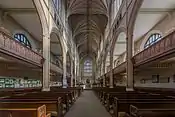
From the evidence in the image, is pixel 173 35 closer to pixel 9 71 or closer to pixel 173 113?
pixel 173 113

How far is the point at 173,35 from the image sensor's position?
10.1 metres

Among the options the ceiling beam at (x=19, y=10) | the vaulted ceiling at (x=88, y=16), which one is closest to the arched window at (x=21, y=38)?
the ceiling beam at (x=19, y=10)

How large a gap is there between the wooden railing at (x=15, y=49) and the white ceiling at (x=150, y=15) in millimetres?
8083

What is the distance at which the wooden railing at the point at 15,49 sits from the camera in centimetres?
1030

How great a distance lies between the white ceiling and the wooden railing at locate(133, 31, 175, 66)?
3.87 m

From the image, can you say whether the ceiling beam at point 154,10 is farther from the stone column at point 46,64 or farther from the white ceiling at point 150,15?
the stone column at point 46,64

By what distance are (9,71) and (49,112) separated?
13826 mm

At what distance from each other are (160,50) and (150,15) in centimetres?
805

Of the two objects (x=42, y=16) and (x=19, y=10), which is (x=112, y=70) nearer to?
(x=42, y=16)

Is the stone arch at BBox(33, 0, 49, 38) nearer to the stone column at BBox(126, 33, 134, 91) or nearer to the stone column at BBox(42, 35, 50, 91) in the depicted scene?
the stone column at BBox(42, 35, 50, 91)

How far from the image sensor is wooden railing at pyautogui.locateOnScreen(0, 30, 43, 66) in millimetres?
10302

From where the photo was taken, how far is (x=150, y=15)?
18.8 m

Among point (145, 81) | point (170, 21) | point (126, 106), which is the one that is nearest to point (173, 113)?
point (126, 106)

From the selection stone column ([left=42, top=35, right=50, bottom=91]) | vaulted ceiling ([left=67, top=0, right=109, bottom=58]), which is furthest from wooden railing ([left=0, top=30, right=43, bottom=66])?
vaulted ceiling ([left=67, top=0, right=109, bottom=58])
